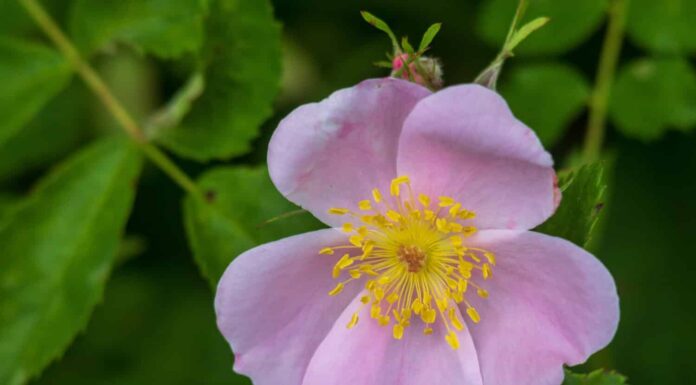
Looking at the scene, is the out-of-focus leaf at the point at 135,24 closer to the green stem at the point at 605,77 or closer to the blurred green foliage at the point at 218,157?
the blurred green foliage at the point at 218,157

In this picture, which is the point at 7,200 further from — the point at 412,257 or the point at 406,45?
the point at 406,45

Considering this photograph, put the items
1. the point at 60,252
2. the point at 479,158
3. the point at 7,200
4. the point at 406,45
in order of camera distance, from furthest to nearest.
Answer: the point at 7,200
the point at 60,252
the point at 479,158
the point at 406,45

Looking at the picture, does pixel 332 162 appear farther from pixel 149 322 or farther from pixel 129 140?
pixel 149 322

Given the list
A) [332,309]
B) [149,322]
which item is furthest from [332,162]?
[149,322]

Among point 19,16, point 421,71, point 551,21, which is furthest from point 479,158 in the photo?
point 19,16

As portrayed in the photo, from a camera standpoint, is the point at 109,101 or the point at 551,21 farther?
→ the point at 551,21

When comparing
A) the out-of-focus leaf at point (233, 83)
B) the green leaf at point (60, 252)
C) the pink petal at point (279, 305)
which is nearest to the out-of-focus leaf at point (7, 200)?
the green leaf at point (60, 252)

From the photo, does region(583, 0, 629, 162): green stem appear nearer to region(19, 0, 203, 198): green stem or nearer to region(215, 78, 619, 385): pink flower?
region(215, 78, 619, 385): pink flower
